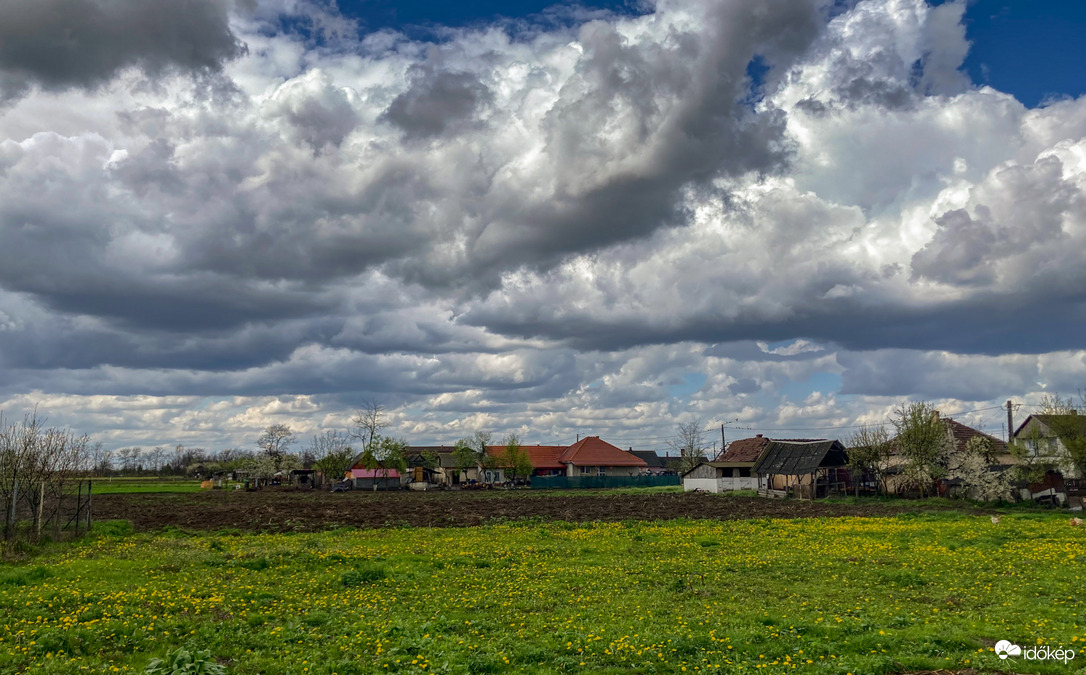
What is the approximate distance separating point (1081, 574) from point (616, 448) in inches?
5261

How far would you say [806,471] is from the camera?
255ft

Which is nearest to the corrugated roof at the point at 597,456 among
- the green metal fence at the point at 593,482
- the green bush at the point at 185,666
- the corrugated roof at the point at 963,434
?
the green metal fence at the point at 593,482

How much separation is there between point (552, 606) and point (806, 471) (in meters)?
67.9

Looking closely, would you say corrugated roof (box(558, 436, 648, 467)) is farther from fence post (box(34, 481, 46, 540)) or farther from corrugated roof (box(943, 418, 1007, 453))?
fence post (box(34, 481, 46, 540))

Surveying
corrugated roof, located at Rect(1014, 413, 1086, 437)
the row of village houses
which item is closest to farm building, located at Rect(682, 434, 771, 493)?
the row of village houses

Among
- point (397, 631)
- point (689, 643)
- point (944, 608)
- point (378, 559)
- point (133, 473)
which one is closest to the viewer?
point (689, 643)

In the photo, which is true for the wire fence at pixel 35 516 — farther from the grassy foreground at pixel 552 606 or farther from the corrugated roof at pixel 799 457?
the corrugated roof at pixel 799 457

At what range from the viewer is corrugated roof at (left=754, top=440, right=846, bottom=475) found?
77.6 meters

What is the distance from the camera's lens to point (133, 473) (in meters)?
194

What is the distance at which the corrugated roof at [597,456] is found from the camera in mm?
145250

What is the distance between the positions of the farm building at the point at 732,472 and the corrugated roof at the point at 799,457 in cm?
277

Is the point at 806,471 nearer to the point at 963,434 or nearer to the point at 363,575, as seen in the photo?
the point at 963,434

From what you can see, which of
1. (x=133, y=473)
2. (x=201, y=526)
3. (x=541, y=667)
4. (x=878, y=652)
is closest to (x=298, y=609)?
(x=541, y=667)

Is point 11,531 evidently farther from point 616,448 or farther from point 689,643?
point 616,448
